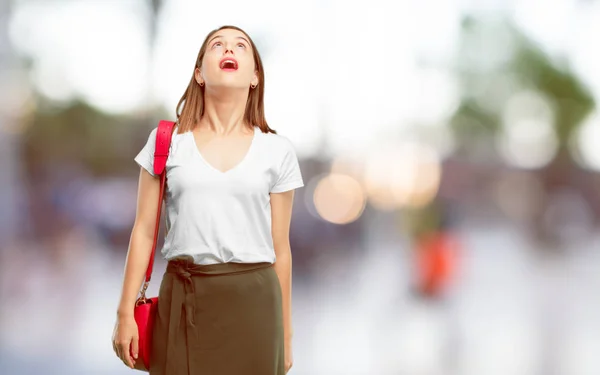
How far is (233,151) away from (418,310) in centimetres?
576

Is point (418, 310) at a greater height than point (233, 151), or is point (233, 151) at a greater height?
point (233, 151)

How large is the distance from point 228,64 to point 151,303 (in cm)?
62

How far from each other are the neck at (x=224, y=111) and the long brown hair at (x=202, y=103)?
2 cm

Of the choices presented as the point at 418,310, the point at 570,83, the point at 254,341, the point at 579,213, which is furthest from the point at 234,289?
the point at 579,213

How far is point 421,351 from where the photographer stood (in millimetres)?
5160

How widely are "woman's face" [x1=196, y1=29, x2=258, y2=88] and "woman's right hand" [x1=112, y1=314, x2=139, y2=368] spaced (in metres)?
0.62

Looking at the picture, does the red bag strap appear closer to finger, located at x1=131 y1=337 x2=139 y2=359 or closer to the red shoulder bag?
the red shoulder bag

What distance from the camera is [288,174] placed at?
1.93 metres

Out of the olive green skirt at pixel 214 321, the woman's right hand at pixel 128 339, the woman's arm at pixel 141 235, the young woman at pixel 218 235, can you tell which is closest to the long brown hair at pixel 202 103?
the young woman at pixel 218 235

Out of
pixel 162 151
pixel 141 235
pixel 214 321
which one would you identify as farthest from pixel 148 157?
pixel 214 321

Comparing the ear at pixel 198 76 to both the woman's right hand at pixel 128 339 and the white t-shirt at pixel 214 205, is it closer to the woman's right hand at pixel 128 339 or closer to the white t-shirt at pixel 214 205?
the white t-shirt at pixel 214 205

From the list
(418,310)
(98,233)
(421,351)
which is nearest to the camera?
(421,351)

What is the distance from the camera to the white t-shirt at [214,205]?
1.81 meters

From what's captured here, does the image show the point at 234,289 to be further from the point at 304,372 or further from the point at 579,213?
the point at 579,213
